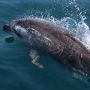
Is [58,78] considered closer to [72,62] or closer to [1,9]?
[72,62]

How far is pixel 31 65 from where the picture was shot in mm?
10727

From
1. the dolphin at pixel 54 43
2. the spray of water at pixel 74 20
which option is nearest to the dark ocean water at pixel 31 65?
the spray of water at pixel 74 20

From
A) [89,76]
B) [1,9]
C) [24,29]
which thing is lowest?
[89,76]

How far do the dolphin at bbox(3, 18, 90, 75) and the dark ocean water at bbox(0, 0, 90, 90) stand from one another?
0.23 meters

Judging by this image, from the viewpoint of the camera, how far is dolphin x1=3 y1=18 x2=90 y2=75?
10.5 meters

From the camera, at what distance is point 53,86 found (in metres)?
9.90

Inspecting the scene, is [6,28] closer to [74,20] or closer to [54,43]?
[54,43]

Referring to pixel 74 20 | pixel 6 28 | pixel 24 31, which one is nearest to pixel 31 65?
pixel 24 31

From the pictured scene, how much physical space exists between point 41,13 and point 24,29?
3.05 metres

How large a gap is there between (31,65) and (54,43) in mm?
981

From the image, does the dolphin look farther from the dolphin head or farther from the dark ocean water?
the dark ocean water

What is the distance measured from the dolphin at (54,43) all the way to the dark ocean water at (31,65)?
0.23m

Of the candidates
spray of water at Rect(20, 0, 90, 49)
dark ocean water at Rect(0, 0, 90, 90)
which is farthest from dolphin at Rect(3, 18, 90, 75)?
spray of water at Rect(20, 0, 90, 49)

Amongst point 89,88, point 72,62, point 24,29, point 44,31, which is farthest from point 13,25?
point 89,88
